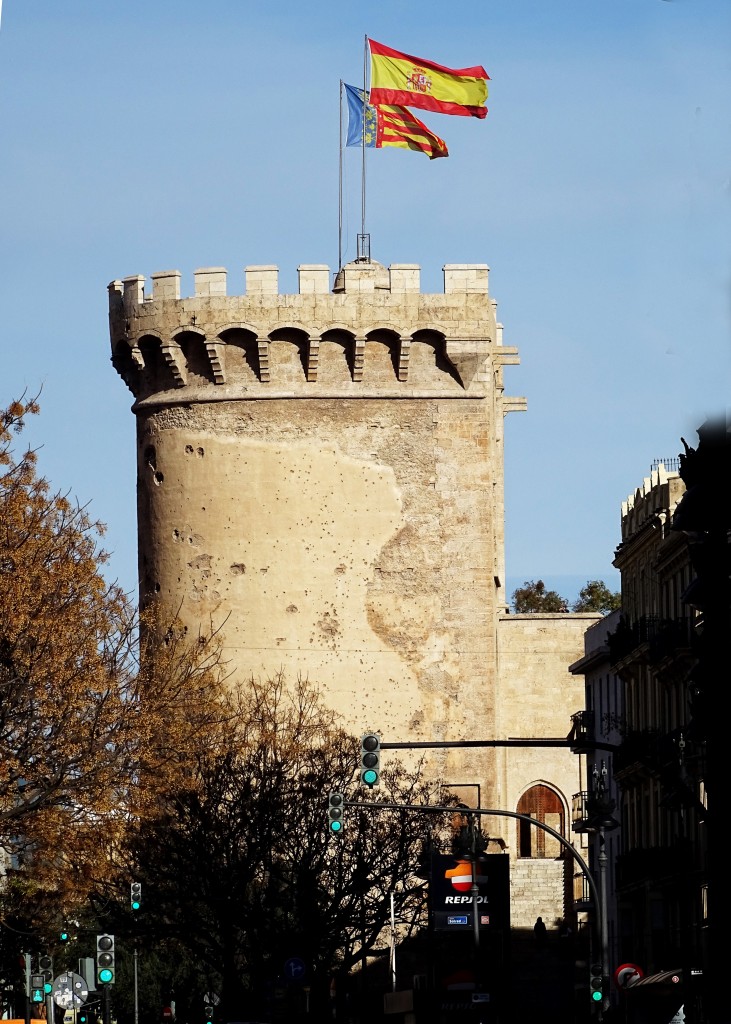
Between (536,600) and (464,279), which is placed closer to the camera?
(464,279)

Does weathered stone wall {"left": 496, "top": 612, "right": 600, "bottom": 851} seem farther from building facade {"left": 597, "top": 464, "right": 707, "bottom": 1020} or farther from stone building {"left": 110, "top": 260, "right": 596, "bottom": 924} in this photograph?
stone building {"left": 110, "top": 260, "right": 596, "bottom": 924}

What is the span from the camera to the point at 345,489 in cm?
4784

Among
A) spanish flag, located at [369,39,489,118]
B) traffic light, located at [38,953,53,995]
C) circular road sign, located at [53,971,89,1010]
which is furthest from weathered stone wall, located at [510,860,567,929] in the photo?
circular road sign, located at [53,971,89,1010]

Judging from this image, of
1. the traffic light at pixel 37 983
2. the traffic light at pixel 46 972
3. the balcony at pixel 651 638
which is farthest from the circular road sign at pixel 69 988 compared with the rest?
the balcony at pixel 651 638

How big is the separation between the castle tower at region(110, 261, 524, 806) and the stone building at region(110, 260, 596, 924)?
0.04 meters

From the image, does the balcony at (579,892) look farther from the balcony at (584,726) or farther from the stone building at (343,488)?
the stone building at (343,488)

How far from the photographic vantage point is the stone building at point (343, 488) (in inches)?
1880

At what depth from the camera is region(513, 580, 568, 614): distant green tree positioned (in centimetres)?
8400

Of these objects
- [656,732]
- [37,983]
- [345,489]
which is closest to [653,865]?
[656,732]

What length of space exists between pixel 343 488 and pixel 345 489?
44 mm

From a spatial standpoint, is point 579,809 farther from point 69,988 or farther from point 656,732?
point 69,988

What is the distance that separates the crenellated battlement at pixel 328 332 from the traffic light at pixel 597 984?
19.5 meters

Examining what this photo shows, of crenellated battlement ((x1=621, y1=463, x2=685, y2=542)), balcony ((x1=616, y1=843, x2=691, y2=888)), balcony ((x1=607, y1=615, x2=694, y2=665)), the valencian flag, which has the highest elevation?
the valencian flag

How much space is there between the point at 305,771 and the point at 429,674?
14.0 feet
